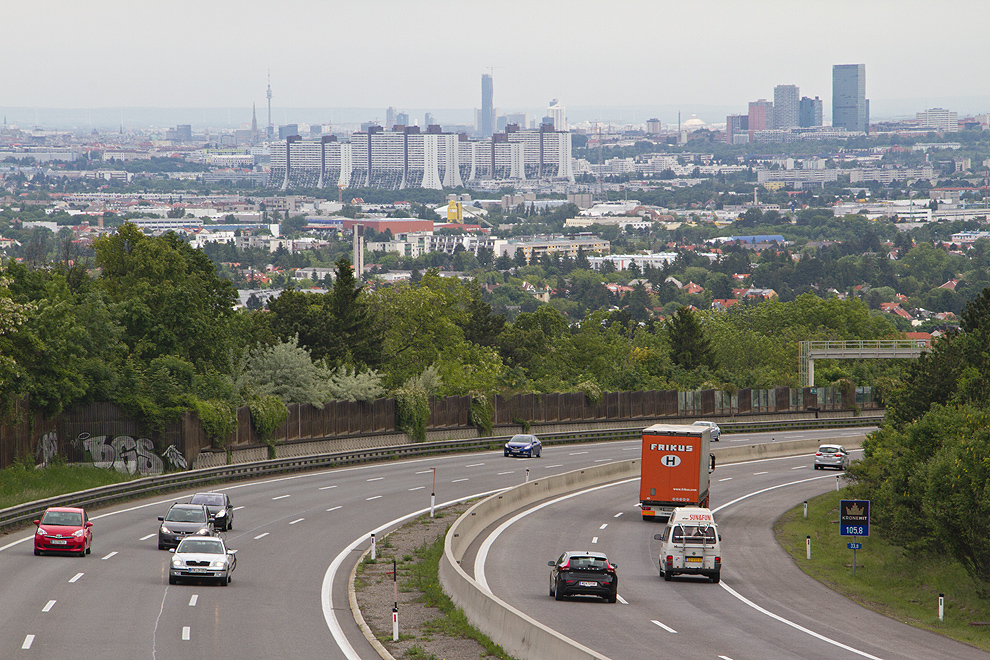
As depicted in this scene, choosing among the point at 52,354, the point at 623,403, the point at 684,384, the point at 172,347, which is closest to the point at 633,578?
the point at 52,354

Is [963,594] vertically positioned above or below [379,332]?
below

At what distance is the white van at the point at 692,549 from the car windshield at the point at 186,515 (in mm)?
12395

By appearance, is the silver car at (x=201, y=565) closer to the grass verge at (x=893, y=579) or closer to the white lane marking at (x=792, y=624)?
the white lane marking at (x=792, y=624)

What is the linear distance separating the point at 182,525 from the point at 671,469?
54.0ft

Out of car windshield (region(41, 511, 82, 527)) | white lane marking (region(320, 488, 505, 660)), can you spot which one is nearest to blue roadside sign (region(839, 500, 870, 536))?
white lane marking (region(320, 488, 505, 660))

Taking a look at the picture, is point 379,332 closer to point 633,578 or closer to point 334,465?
point 334,465

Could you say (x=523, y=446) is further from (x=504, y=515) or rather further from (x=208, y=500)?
(x=208, y=500)

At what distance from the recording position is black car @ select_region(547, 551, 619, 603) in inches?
1176

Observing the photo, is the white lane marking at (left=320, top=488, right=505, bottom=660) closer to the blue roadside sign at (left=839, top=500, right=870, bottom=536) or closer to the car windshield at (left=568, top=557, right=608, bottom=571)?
the car windshield at (left=568, top=557, right=608, bottom=571)

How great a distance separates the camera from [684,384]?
99.1 metres

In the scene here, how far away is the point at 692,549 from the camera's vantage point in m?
34.2

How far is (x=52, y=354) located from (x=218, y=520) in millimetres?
13955

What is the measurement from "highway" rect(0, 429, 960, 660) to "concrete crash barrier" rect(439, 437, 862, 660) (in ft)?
4.29

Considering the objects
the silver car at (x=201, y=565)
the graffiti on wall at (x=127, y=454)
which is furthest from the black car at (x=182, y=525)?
the graffiti on wall at (x=127, y=454)
